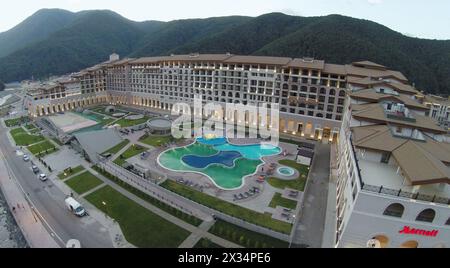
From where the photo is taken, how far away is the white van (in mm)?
38247

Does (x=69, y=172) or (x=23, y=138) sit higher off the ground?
(x=23, y=138)

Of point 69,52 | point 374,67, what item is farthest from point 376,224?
point 69,52

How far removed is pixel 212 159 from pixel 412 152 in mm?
36544

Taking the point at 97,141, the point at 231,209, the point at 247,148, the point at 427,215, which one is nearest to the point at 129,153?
the point at 97,141

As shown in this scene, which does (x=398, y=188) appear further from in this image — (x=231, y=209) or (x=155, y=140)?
(x=155, y=140)

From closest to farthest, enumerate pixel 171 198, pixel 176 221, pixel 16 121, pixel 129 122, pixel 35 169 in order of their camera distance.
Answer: pixel 176 221 < pixel 171 198 < pixel 35 169 < pixel 129 122 < pixel 16 121

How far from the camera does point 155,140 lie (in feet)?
214

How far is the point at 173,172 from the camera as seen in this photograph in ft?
164

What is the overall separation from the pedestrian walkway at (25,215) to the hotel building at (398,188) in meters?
37.7

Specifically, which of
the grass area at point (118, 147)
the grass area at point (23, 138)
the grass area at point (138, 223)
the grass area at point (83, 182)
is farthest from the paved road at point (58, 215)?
the grass area at point (118, 147)

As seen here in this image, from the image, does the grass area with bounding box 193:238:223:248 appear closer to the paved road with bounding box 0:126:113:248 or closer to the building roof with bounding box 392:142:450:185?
the paved road with bounding box 0:126:113:248

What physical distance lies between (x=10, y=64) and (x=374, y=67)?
720ft

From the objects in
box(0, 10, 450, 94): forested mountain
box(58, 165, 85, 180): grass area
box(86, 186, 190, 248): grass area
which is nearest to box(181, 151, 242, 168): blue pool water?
box(86, 186, 190, 248): grass area

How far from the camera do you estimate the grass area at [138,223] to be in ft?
109
